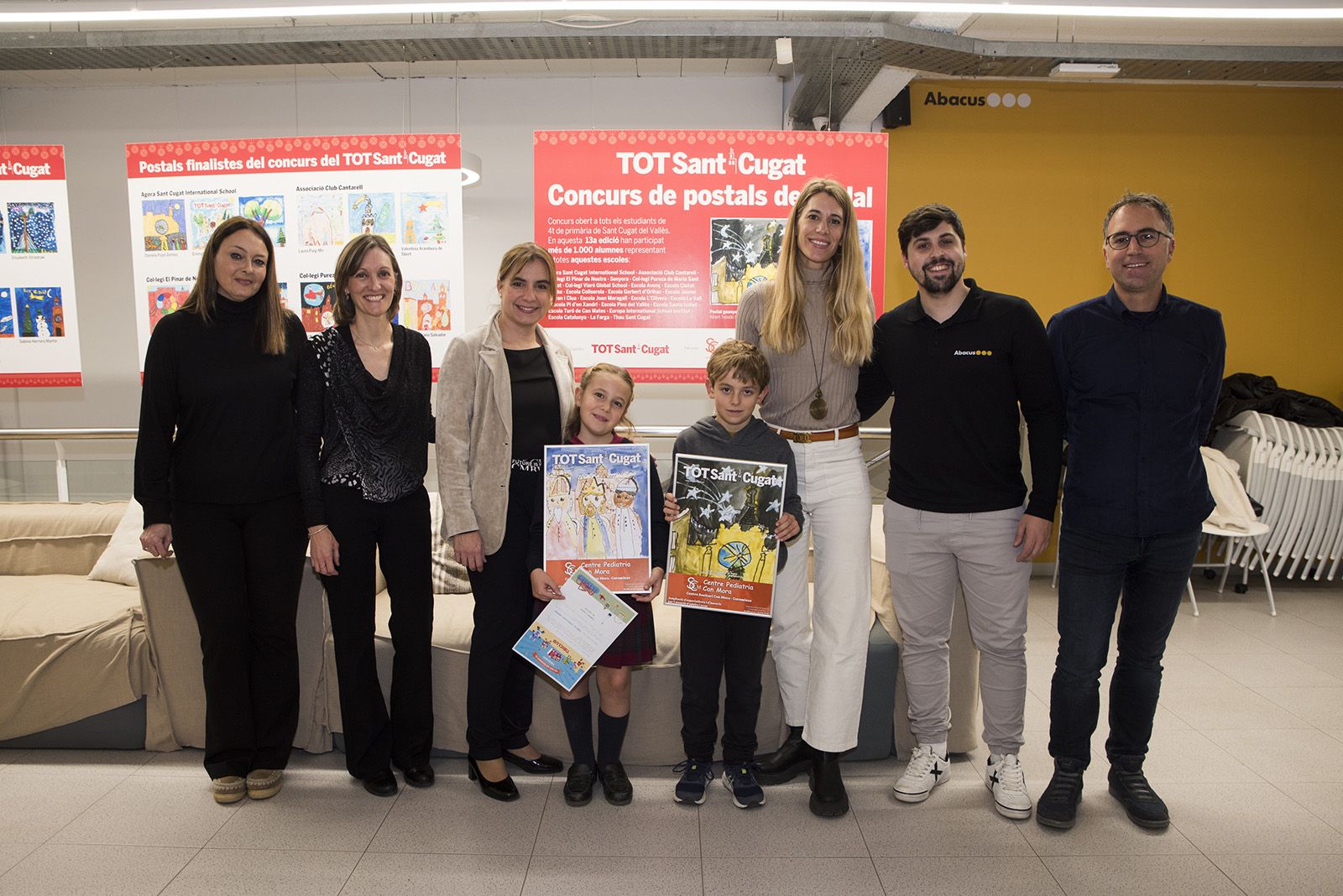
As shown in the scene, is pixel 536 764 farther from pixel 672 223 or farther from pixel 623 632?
pixel 672 223

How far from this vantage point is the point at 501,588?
2.56m

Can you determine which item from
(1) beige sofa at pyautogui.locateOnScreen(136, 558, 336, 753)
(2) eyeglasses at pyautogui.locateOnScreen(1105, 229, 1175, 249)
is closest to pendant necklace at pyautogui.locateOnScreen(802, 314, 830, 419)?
(2) eyeglasses at pyautogui.locateOnScreen(1105, 229, 1175, 249)

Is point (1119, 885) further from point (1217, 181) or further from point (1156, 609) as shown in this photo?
point (1217, 181)

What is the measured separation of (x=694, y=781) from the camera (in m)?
2.66

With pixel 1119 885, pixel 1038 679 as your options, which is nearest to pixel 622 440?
pixel 1119 885

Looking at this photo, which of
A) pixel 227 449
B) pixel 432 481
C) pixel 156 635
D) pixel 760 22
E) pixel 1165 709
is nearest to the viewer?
pixel 227 449

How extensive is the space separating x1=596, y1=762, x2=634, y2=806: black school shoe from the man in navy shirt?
1269 mm

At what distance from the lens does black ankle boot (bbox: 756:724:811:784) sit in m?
2.75

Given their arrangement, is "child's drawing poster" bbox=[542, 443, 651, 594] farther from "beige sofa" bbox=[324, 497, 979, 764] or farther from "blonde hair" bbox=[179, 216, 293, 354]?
"blonde hair" bbox=[179, 216, 293, 354]

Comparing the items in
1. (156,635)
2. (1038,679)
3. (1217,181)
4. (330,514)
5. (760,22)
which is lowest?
(1038,679)

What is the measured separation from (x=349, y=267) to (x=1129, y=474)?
7.70 ft

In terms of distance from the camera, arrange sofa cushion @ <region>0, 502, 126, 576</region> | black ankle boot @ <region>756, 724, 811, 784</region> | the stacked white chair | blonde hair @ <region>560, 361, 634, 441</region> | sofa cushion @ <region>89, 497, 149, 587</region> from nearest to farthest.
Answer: blonde hair @ <region>560, 361, 634, 441</region>, black ankle boot @ <region>756, 724, 811, 784</region>, sofa cushion @ <region>89, 497, 149, 587</region>, sofa cushion @ <region>0, 502, 126, 576</region>, the stacked white chair

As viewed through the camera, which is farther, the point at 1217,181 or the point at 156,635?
the point at 1217,181

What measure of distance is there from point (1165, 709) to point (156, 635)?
12.9 feet
